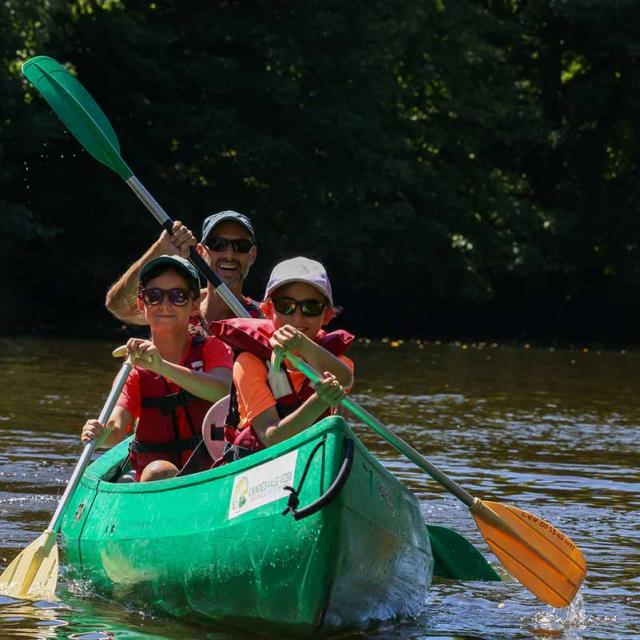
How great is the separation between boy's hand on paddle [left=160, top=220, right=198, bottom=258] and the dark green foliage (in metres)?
12.3

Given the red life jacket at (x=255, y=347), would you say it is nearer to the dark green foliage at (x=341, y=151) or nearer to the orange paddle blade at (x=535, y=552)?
the orange paddle blade at (x=535, y=552)

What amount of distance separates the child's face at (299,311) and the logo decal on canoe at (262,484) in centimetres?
55

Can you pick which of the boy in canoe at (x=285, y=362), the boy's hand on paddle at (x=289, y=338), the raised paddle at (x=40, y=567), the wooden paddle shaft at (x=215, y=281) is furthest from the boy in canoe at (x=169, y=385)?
the boy's hand on paddle at (x=289, y=338)

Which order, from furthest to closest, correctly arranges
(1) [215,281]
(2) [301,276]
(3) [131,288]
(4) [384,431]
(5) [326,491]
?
(3) [131,288] → (1) [215,281] → (4) [384,431] → (2) [301,276] → (5) [326,491]

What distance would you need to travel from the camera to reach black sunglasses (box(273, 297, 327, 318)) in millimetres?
5281

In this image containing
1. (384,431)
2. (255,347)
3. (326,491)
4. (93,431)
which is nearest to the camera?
(326,491)

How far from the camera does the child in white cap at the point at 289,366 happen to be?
17.2 feet

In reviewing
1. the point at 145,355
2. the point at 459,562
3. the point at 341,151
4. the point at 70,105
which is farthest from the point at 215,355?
the point at 341,151

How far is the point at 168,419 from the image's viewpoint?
622cm

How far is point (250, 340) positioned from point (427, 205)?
68.9ft

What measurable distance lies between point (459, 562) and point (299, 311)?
1766 mm

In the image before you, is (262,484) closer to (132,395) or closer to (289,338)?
(289,338)

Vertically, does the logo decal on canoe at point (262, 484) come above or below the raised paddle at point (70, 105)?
below

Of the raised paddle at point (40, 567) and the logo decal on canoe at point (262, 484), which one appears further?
the raised paddle at point (40, 567)
